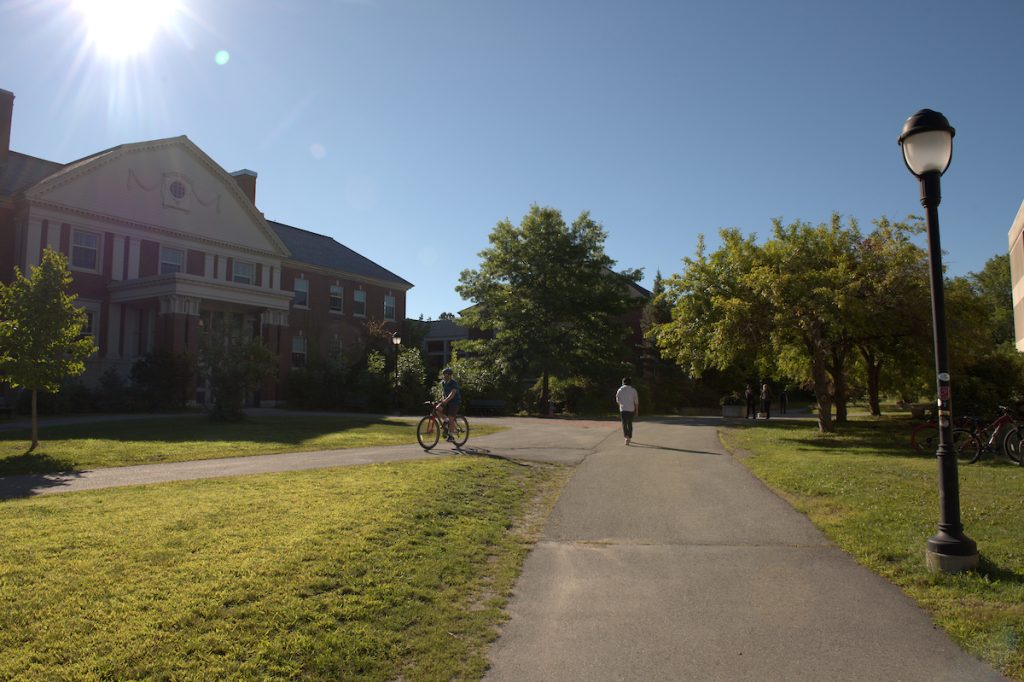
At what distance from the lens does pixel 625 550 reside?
6801 millimetres

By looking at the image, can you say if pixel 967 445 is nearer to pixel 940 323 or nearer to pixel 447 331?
pixel 940 323

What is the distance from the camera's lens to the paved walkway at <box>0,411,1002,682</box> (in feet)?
13.5

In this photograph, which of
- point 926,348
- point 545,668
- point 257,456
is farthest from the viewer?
point 926,348

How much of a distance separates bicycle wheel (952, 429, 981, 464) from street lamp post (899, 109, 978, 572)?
9.10 metres

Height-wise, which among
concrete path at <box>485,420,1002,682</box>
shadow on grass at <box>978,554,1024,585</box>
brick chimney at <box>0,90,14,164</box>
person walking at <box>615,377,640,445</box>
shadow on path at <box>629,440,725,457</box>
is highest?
brick chimney at <box>0,90,14,164</box>

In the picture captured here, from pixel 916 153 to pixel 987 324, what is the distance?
15469 millimetres

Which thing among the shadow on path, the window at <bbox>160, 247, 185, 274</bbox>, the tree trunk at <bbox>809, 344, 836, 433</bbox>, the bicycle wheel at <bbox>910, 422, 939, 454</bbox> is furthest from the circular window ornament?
the bicycle wheel at <bbox>910, 422, 939, 454</bbox>

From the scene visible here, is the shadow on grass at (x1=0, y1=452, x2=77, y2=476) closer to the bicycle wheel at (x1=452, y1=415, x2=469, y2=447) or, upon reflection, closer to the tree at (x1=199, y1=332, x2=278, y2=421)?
the bicycle wheel at (x1=452, y1=415, x2=469, y2=447)

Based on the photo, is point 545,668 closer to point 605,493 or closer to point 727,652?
point 727,652

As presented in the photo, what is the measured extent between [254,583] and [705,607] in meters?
3.29

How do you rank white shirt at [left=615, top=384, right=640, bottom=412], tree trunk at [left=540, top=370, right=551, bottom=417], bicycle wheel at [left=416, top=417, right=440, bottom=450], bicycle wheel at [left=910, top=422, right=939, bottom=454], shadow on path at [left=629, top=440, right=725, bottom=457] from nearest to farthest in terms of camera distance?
bicycle wheel at [left=416, top=417, right=440, bottom=450] < shadow on path at [left=629, top=440, right=725, bottom=457] < bicycle wheel at [left=910, top=422, right=939, bottom=454] < white shirt at [left=615, top=384, right=640, bottom=412] < tree trunk at [left=540, top=370, right=551, bottom=417]

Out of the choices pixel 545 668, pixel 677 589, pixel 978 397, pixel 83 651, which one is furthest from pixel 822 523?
pixel 978 397

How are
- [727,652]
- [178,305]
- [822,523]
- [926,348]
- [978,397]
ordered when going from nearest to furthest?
[727,652], [822,523], [926,348], [978,397], [178,305]

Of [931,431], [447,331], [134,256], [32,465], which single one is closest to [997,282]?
[447,331]
